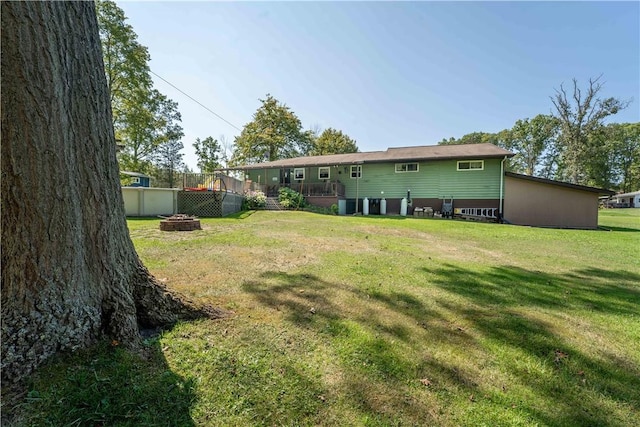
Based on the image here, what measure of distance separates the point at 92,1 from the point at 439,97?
61.9ft

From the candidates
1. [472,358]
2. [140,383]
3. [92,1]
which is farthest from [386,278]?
[92,1]

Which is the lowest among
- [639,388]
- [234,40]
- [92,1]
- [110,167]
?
[639,388]

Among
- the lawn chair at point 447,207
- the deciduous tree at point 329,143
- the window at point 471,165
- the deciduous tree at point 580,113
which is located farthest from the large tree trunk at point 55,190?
the deciduous tree at point 329,143

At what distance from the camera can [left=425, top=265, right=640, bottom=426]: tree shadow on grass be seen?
6.17 feet

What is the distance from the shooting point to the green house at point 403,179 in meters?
17.0

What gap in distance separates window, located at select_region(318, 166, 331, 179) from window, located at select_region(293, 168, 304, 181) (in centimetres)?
153

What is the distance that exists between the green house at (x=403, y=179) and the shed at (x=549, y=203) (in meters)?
0.76

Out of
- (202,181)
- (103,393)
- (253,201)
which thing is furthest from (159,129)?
(103,393)

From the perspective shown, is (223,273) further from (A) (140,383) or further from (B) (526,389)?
(B) (526,389)

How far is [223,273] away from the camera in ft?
13.6

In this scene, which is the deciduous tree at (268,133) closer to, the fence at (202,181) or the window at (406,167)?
the window at (406,167)

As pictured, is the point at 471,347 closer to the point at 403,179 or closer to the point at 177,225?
the point at 177,225

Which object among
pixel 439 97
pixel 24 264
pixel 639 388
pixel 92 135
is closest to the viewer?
pixel 24 264

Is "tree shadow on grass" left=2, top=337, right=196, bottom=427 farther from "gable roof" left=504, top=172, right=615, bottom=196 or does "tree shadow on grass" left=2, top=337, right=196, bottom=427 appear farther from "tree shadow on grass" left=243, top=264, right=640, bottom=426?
"gable roof" left=504, top=172, right=615, bottom=196
